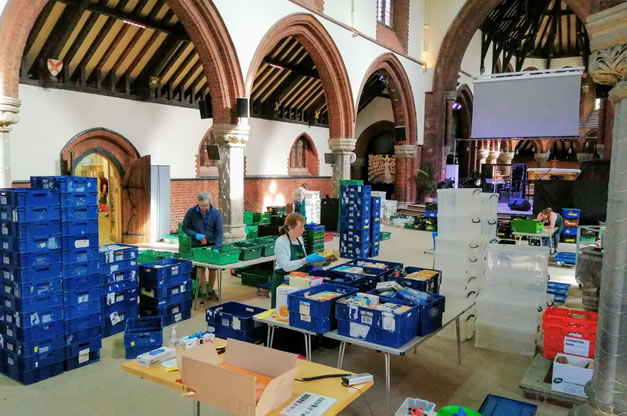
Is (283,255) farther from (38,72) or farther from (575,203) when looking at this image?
(575,203)

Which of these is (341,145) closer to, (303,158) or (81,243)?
(303,158)

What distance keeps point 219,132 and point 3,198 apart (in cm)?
606

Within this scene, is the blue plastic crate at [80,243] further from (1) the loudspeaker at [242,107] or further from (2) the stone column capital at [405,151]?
(2) the stone column capital at [405,151]

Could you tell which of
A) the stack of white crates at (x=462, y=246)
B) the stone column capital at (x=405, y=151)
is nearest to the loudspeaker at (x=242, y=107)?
the stack of white crates at (x=462, y=246)

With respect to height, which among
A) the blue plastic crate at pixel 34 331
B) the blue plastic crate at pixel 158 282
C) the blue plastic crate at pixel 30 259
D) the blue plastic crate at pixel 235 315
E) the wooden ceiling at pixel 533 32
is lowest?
the blue plastic crate at pixel 34 331

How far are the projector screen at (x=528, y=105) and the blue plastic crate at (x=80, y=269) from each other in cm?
1443

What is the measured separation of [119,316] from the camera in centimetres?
578

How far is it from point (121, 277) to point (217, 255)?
125 centimetres

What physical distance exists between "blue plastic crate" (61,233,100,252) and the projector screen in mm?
14365

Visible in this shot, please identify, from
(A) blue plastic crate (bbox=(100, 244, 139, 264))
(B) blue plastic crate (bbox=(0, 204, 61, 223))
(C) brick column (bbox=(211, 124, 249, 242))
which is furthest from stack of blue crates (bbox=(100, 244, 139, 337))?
(C) brick column (bbox=(211, 124, 249, 242))

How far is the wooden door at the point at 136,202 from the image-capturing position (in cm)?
1200

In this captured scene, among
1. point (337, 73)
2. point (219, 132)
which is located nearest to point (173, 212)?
point (219, 132)

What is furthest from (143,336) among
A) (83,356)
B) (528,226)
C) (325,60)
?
(325,60)

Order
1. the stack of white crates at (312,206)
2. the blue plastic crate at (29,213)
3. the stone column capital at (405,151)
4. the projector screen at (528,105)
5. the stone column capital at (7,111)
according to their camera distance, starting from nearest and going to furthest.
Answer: the blue plastic crate at (29,213), the stone column capital at (7,111), the stack of white crates at (312,206), the projector screen at (528,105), the stone column capital at (405,151)
